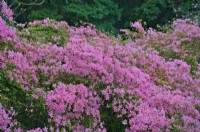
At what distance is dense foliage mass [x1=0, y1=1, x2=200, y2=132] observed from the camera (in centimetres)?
395

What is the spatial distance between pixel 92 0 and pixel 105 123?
38.0ft

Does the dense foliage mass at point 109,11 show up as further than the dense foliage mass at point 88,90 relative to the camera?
Yes

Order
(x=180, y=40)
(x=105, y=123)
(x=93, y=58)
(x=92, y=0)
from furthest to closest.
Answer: (x=92, y=0)
(x=180, y=40)
(x=93, y=58)
(x=105, y=123)

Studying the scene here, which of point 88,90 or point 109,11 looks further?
point 109,11

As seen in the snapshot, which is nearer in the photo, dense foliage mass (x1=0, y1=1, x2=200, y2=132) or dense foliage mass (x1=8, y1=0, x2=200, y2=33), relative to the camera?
dense foliage mass (x1=0, y1=1, x2=200, y2=132)

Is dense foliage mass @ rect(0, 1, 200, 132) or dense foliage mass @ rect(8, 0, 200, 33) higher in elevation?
dense foliage mass @ rect(8, 0, 200, 33)

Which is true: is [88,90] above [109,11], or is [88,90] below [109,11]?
below

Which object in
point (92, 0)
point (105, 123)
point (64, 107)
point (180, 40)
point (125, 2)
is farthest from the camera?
point (125, 2)

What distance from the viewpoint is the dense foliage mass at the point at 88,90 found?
3.95 metres

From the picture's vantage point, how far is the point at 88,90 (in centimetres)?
442

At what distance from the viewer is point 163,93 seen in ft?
16.5

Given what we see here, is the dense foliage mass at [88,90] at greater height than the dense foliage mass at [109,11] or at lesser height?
lesser

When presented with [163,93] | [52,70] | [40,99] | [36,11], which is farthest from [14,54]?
[36,11]

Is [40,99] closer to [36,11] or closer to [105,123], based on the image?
[105,123]
